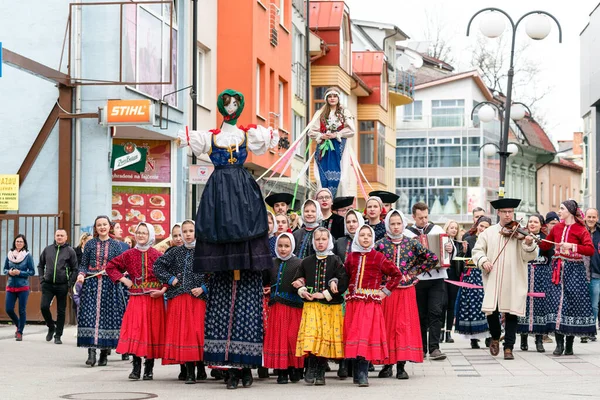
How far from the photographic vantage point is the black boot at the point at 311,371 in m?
13.3

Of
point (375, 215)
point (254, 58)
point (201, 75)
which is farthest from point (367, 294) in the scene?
point (254, 58)

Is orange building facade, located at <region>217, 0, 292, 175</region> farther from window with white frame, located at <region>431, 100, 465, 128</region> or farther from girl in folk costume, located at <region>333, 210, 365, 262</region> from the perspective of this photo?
window with white frame, located at <region>431, 100, 465, 128</region>

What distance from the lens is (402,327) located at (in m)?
13.8

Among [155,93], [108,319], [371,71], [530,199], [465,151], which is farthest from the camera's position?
[530,199]

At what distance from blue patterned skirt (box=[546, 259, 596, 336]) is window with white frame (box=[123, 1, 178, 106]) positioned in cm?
979

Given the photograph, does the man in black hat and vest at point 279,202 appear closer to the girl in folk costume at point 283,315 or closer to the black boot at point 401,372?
the girl in folk costume at point 283,315

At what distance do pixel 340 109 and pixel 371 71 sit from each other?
144ft

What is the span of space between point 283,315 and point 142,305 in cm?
170

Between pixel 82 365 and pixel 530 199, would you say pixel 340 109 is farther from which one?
pixel 530 199

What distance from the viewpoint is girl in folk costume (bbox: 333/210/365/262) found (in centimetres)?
1380

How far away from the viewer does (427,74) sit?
286 ft

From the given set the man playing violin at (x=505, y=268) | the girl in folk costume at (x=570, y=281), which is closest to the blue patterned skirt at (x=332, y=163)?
the man playing violin at (x=505, y=268)

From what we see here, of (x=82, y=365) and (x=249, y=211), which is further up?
(x=249, y=211)

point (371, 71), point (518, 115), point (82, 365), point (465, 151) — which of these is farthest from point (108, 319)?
point (465, 151)
